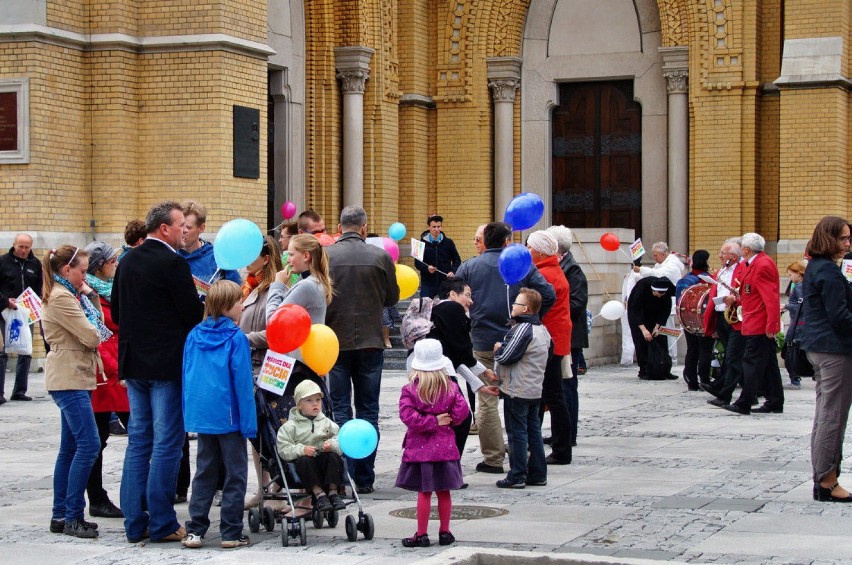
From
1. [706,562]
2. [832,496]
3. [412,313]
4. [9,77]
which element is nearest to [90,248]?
[412,313]

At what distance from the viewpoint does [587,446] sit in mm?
12586

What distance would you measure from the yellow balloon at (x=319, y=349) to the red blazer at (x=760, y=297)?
667cm

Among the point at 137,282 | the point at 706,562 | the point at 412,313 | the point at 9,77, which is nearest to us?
the point at 706,562

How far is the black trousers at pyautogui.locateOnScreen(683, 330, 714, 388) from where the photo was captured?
17.1 metres

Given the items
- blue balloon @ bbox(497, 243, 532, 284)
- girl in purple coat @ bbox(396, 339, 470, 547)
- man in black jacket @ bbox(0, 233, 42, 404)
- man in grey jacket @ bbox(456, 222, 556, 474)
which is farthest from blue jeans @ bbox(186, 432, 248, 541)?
man in black jacket @ bbox(0, 233, 42, 404)

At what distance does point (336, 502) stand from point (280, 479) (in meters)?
0.37

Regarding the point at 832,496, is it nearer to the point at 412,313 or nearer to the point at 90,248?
the point at 412,313

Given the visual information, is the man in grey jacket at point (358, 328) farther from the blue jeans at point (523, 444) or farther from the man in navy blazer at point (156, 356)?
the man in navy blazer at point (156, 356)

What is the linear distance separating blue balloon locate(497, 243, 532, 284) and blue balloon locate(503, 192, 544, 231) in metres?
1.24

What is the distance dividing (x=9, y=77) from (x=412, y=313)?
8904 mm

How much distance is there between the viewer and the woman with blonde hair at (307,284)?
31.0 ft

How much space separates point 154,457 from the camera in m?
8.44

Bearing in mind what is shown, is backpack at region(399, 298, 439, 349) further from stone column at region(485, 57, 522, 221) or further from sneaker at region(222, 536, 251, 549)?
stone column at region(485, 57, 522, 221)

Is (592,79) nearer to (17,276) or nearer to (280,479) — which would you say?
(17,276)
